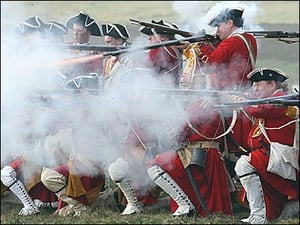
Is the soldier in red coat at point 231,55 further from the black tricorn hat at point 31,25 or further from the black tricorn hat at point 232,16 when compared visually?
the black tricorn hat at point 31,25

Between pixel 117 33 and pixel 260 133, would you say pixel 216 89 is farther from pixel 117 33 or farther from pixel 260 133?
pixel 117 33

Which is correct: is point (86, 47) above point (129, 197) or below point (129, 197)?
above

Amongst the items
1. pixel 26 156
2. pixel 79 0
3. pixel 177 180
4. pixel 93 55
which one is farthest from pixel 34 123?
pixel 79 0

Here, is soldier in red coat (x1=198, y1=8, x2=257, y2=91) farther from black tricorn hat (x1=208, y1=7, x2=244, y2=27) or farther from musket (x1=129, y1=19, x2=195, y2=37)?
musket (x1=129, y1=19, x2=195, y2=37)

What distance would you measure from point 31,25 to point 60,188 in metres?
2.02

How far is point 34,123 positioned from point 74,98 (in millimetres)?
760

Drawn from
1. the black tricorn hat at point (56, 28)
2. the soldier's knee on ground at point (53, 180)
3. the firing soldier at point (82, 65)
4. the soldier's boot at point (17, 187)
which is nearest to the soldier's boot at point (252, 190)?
the firing soldier at point (82, 65)

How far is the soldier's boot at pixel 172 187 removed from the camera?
9320 mm

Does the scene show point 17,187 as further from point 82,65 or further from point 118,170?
point 82,65

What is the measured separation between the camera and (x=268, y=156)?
8.71 m

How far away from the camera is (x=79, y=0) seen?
1925 cm

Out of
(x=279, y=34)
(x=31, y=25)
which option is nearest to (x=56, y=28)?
(x=31, y=25)

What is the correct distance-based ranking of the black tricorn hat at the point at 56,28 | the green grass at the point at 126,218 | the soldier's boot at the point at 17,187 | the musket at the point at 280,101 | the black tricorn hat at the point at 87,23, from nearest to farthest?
the musket at the point at 280,101 < the green grass at the point at 126,218 < the soldier's boot at the point at 17,187 < the black tricorn hat at the point at 56,28 < the black tricorn hat at the point at 87,23

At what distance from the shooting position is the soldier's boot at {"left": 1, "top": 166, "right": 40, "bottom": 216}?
10.2m
